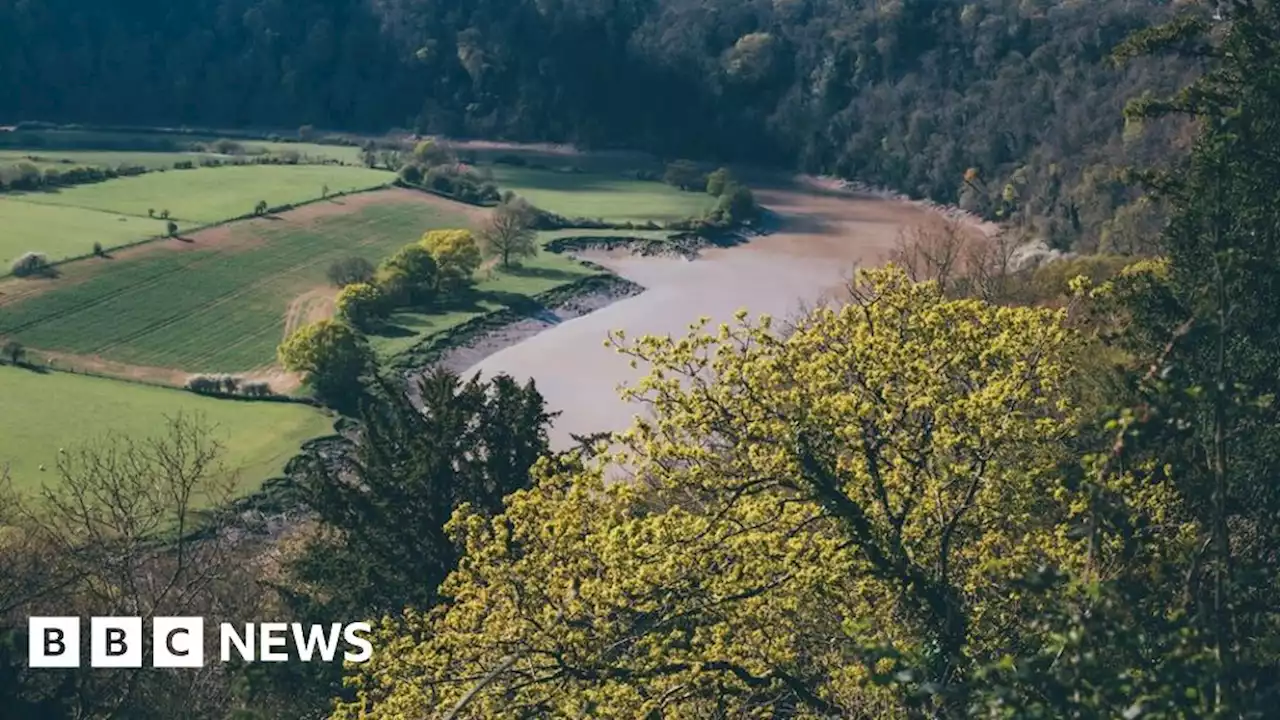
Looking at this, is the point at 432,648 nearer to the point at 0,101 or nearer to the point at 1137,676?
the point at 1137,676

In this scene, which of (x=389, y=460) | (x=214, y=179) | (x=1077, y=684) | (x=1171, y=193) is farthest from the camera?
(x=214, y=179)

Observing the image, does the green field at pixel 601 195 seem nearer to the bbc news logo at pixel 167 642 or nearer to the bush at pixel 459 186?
the bush at pixel 459 186

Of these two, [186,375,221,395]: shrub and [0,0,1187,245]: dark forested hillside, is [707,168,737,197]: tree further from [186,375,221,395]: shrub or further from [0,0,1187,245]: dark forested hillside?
[186,375,221,395]: shrub

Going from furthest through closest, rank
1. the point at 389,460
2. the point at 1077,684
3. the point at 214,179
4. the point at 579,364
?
the point at 214,179 → the point at 579,364 → the point at 389,460 → the point at 1077,684

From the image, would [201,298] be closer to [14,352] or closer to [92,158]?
[14,352]

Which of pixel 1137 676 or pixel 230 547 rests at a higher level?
pixel 1137 676

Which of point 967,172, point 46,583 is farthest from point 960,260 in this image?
point 46,583
